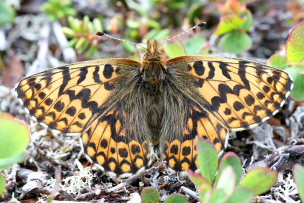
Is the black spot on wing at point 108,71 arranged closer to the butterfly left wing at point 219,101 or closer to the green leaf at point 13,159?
the butterfly left wing at point 219,101

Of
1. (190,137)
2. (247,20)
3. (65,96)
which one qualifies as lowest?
(190,137)

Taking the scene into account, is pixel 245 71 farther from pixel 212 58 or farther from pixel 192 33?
pixel 192 33

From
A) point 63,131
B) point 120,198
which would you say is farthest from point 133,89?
point 120,198

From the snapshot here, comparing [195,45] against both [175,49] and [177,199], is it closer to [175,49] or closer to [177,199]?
[175,49]

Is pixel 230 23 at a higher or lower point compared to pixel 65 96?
higher

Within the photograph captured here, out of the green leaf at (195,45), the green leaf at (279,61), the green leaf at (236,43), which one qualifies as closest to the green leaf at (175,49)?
the green leaf at (195,45)

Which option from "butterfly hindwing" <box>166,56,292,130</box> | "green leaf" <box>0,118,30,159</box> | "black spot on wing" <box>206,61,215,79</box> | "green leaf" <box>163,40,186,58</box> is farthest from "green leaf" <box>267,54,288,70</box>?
"green leaf" <box>0,118,30,159</box>

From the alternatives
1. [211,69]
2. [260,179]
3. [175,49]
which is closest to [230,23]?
[175,49]
